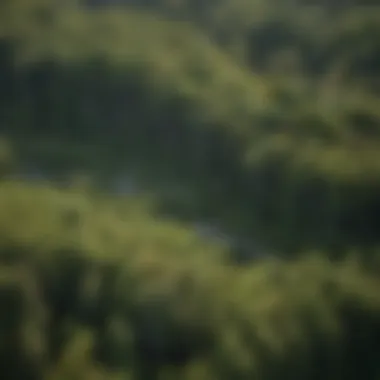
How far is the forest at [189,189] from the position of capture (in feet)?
2.83

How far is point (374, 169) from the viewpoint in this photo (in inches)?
39.4

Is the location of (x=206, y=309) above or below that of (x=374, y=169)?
below

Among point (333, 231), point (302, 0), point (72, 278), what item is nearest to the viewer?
point (72, 278)

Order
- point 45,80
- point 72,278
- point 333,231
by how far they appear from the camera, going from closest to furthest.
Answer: point 72,278 < point 333,231 < point 45,80

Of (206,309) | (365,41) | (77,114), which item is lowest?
(206,309)

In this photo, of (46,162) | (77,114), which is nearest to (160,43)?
(77,114)

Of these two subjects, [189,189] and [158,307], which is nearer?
[158,307]

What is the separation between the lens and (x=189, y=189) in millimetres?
1032

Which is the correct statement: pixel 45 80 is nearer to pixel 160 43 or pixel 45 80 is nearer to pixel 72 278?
pixel 160 43

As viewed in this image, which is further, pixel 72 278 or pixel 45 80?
pixel 45 80

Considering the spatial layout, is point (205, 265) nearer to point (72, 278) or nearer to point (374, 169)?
point (72, 278)

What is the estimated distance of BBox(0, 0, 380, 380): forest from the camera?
0.86 meters

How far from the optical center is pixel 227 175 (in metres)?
1.04

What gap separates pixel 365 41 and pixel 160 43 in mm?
369
